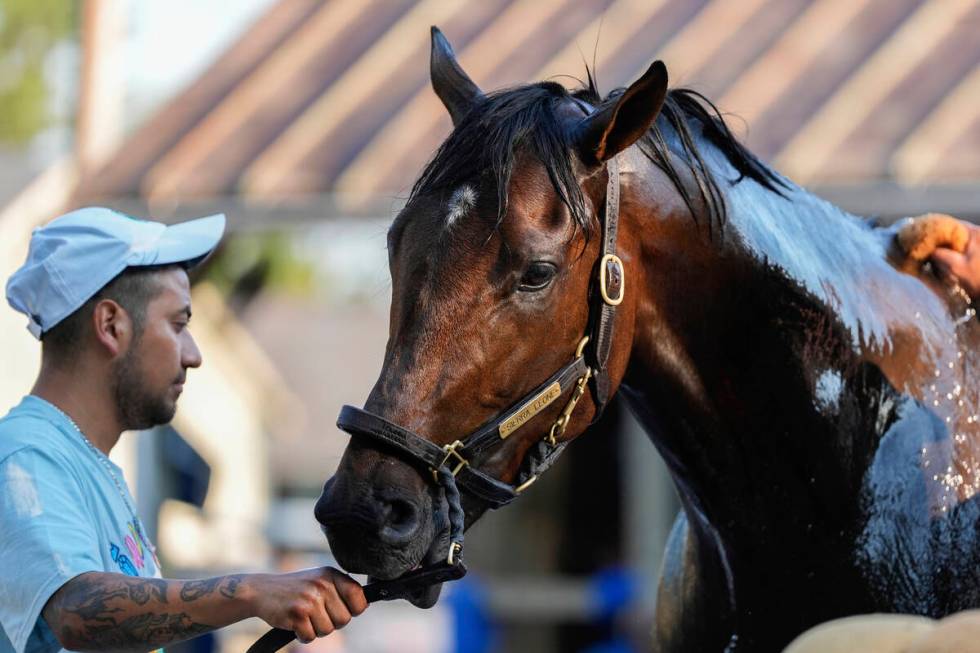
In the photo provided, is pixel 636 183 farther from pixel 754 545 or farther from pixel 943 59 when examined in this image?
pixel 943 59

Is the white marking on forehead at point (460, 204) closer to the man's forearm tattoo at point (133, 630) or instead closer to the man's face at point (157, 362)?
the man's face at point (157, 362)

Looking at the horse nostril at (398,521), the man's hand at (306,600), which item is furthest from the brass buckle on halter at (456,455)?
the man's hand at (306,600)

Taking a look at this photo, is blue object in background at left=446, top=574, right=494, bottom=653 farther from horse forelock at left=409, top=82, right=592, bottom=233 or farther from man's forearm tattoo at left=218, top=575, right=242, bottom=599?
man's forearm tattoo at left=218, top=575, right=242, bottom=599

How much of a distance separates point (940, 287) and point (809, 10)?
528 cm

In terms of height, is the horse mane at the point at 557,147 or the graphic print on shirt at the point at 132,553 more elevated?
the horse mane at the point at 557,147

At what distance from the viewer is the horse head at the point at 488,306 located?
2.17 m

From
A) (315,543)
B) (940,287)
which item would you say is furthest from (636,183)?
(315,543)

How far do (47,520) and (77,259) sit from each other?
0.52 meters

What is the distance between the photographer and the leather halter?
2.19 m

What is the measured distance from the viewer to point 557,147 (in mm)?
2402

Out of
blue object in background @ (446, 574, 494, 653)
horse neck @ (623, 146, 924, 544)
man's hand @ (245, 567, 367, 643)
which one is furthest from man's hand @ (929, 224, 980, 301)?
blue object in background @ (446, 574, 494, 653)

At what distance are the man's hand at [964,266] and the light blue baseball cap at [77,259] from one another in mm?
1505

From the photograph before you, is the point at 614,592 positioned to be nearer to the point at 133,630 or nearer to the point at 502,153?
the point at 502,153

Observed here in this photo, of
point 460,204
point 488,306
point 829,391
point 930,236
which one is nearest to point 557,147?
point 460,204
